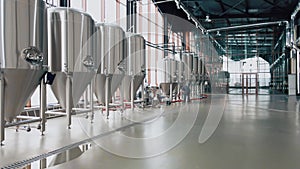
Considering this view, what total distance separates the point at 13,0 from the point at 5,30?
0.99ft

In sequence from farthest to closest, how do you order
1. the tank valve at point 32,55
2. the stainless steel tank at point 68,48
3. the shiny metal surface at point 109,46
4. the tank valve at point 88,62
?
the shiny metal surface at point 109,46 < the tank valve at point 88,62 < the stainless steel tank at point 68,48 < the tank valve at point 32,55

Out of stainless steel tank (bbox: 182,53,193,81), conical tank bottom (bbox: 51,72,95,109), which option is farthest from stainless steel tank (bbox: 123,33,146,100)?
stainless steel tank (bbox: 182,53,193,81)

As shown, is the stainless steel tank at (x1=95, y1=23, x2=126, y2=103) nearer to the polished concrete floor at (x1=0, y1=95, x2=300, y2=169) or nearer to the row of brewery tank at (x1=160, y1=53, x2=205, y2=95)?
the polished concrete floor at (x1=0, y1=95, x2=300, y2=169)

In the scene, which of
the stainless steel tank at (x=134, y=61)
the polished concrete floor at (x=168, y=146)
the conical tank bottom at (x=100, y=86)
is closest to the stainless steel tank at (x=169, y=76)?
the stainless steel tank at (x=134, y=61)

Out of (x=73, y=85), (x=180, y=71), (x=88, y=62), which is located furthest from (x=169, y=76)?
(x=73, y=85)

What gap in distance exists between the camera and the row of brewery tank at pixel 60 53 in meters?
2.40

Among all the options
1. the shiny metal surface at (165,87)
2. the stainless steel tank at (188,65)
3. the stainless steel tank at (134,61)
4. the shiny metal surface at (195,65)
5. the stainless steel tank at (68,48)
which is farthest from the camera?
the shiny metal surface at (195,65)

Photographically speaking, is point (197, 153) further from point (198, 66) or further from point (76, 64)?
point (198, 66)

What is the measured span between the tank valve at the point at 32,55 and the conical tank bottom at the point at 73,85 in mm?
722

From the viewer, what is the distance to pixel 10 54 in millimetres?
2361

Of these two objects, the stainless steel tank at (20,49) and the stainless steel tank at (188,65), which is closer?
the stainless steel tank at (20,49)

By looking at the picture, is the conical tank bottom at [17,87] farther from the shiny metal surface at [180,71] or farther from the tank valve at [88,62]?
the shiny metal surface at [180,71]

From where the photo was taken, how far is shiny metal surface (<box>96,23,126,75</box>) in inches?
166

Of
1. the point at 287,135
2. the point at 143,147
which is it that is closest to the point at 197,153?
the point at 143,147
